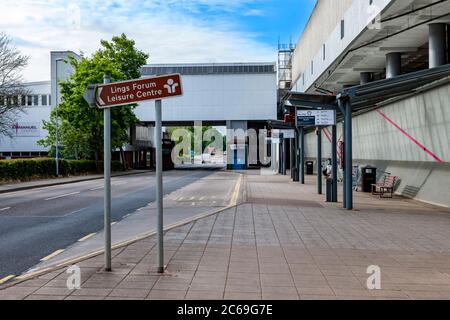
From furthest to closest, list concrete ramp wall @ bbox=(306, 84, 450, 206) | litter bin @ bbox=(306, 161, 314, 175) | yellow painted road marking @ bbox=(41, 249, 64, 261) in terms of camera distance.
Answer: litter bin @ bbox=(306, 161, 314, 175)
concrete ramp wall @ bbox=(306, 84, 450, 206)
yellow painted road marking @ bbox=(41, 249, 64, 261)

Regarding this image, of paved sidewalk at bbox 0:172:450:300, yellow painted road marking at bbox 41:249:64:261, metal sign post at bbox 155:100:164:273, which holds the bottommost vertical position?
yellow painted road marking at bbox 41:249:64:261

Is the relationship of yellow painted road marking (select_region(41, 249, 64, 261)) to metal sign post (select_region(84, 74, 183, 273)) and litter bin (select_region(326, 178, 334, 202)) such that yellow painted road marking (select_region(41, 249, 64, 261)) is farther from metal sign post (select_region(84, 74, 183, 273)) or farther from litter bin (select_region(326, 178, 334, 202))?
litter bin (select_region(326, 178, 334, 202))

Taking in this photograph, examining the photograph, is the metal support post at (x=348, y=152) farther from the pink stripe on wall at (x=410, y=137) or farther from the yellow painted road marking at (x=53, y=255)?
the yellow painted road marking at (x=53, y=255)

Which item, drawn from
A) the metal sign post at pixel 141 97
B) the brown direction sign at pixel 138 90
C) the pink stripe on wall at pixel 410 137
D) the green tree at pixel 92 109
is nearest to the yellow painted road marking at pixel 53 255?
the metal sign post at pixel 141 97

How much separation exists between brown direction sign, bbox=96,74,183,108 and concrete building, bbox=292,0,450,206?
10.7 m

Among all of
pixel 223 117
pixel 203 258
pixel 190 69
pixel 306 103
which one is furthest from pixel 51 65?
pixel 203 258

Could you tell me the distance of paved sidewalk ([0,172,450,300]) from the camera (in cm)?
555

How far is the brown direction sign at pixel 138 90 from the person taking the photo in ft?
20.3

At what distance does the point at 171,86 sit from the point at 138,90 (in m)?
0.48

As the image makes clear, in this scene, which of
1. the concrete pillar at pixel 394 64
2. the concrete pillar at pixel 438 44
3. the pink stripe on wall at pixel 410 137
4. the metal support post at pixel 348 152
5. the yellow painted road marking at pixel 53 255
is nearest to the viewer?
the yellow painted road marking at pixel 53 255

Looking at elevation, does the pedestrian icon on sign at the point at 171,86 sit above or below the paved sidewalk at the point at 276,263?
above

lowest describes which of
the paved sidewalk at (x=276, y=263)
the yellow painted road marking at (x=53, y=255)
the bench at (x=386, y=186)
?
the yellow painted road marking at (x=53, y=255)

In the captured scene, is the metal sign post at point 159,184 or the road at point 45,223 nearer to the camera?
the metal sign post at point 159,184

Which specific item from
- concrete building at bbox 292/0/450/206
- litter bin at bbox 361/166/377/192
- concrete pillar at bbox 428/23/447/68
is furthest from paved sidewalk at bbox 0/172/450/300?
litter bin at bbox 361/166/377/192
